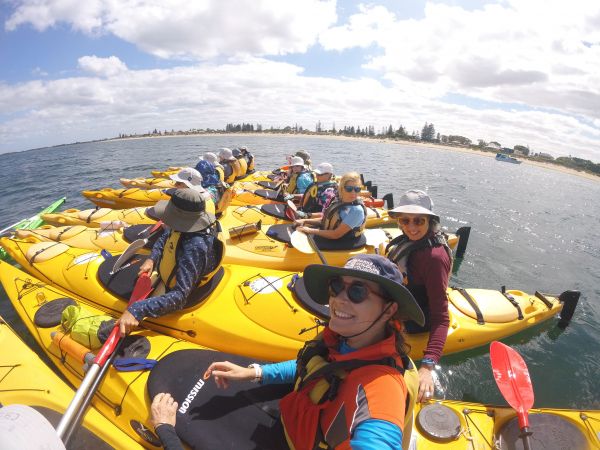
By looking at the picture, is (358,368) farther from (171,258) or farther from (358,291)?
(171,258)

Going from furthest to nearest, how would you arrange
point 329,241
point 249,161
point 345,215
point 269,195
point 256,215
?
point 249,161 < point 269,195 < point 256,215 < point 329,241 < point 345,215

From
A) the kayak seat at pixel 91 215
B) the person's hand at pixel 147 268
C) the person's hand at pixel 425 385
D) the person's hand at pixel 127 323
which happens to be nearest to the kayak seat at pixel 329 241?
the person's hand at pixel 147 268

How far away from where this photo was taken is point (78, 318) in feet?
11.2

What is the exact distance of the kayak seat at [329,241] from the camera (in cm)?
591

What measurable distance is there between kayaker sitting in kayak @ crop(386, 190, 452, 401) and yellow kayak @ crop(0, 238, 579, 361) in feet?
3.49

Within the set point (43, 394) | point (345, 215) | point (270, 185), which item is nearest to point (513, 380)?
point (345, 215)

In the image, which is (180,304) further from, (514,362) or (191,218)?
(514,362)

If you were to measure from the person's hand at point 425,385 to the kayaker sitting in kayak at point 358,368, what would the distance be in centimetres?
104

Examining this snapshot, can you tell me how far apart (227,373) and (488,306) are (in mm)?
4194

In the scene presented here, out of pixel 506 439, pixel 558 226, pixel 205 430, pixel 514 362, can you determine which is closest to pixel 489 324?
pixel 514 362

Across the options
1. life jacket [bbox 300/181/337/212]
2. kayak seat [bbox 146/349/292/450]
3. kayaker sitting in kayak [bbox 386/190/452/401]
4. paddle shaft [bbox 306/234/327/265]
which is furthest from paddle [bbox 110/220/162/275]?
life jacket [bbox 300/181/337/212]

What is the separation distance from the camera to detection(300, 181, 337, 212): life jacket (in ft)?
25.2

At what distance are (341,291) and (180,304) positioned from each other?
94.8 inches

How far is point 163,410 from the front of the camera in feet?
7.43
